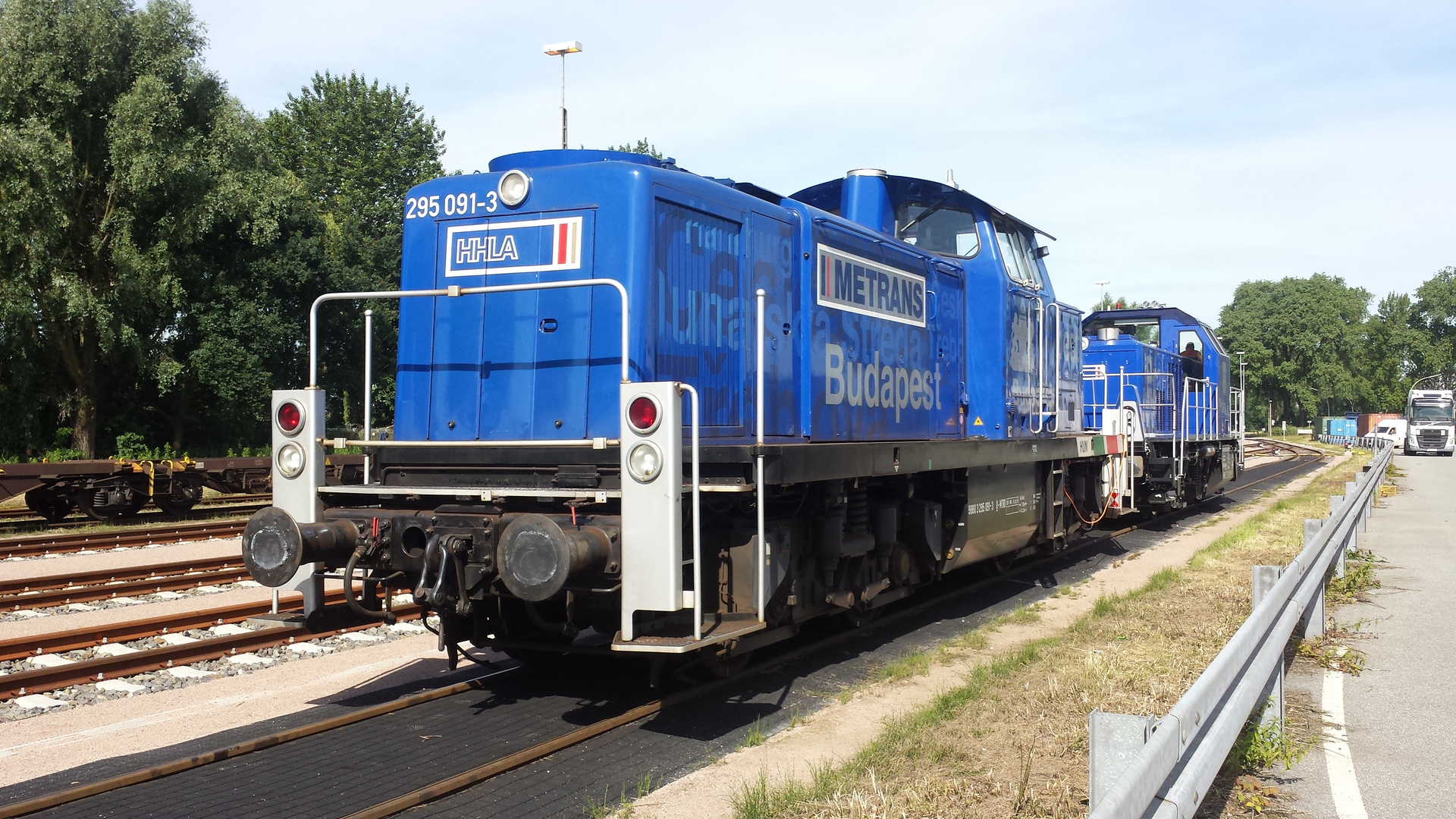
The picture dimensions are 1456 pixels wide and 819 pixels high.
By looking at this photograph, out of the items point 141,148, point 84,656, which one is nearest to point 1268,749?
point 84,656

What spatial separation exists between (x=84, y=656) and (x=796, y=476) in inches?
210

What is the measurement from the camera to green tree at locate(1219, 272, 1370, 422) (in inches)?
3054

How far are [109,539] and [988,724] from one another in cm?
1220

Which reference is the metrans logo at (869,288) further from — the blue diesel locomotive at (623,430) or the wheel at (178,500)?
the wheel at (178,500)

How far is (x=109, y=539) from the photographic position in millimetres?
12891

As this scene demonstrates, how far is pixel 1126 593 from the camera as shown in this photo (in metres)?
9.29

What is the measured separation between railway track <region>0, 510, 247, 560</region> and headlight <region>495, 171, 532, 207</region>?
9.66m

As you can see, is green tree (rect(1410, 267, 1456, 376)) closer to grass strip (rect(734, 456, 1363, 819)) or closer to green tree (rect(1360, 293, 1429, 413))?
green tree (rect(1360, 293, 1429, 413))

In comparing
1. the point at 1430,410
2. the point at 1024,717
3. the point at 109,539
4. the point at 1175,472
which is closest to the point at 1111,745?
the point at 1024,717

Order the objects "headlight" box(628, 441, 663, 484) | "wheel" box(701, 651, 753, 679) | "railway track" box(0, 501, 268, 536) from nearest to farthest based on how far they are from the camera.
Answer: "headlight" box(628, 441, 663, 484) < "wheel" box(701, 651, 753, 679) < "railway track" box(0, 501, 268, 536)

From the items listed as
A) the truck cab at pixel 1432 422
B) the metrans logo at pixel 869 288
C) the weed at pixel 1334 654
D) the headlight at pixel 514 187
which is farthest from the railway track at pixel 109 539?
the truck cab at pixel 1432 422

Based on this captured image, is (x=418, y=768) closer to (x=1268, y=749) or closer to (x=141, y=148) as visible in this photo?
(x=1268, y=749)

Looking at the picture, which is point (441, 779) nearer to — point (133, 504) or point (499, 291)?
point (499, 291)

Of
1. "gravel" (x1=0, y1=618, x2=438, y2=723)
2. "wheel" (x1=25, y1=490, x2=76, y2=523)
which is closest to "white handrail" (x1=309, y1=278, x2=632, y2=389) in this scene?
"gravel" (x1=0, y1=618, x2=438, y2=723)
